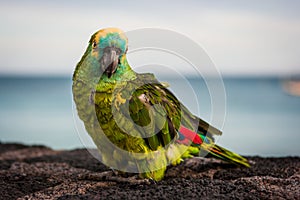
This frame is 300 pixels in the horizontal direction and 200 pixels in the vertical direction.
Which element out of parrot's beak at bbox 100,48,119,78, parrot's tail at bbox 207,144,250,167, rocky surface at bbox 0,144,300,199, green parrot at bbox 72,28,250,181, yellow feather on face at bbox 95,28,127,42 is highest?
yellow feather on face at bbox 95,28,127,42

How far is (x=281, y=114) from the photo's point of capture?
1145 cm

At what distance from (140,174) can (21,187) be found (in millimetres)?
882

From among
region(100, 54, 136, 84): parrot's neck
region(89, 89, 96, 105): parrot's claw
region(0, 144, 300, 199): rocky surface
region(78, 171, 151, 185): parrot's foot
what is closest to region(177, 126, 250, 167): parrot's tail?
region(0, 144, 300, 199): rocky surface

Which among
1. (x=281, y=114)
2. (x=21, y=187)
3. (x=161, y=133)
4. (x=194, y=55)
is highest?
(x=281, y=114)

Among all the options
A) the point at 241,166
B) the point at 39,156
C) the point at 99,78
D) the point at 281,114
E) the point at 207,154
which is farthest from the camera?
the point at 281,114

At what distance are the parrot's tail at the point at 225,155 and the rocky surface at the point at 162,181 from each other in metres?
0.07

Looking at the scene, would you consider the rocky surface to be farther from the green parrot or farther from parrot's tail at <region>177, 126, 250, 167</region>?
the green parrot

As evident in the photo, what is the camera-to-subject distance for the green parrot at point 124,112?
2.72 meters

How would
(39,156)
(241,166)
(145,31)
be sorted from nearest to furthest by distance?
(145,31)
(241,166)
(39,156)

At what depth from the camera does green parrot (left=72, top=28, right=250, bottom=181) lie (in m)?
2.72

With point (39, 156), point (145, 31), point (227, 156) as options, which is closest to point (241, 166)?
point (227, 156)

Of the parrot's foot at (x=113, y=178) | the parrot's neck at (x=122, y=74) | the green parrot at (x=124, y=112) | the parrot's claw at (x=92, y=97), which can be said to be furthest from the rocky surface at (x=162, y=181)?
the parrot's neck at (x=122, y=74)

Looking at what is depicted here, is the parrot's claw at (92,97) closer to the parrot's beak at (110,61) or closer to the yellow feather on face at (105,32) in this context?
the parrot's beak at (110,61)

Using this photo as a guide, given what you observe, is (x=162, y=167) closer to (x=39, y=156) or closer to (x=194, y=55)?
(x=194, y=55)
